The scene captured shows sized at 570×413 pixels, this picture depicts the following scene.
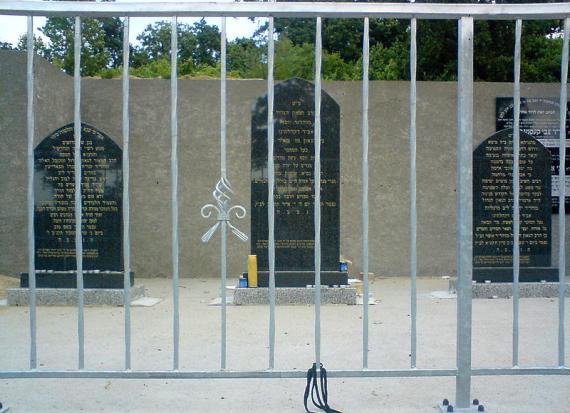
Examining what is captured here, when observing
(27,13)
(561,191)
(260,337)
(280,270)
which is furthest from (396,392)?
(280,270)

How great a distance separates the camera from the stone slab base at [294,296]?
7.58 m

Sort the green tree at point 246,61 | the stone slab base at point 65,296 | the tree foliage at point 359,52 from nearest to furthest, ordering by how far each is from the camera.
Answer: the stone slab base at point 65,296 < the tree foliage at point 359,52 < the green tree at point 246,61

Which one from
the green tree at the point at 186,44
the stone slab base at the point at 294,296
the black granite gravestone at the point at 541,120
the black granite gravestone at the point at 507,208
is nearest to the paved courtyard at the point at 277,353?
the stone slab base at the point at 294,296

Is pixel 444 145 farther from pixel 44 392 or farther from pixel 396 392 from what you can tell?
pixel 44 392

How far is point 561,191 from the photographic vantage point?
3.45 m

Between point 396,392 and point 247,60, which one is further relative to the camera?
point 247,60

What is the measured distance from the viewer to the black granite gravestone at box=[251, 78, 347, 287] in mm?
7883

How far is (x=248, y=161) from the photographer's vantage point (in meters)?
10.3

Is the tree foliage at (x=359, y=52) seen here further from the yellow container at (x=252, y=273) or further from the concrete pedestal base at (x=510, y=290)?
the concrete pedestal base at (x=510, y=290)

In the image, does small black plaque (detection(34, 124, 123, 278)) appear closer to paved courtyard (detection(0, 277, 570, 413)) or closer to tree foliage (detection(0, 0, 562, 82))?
paved courtyard (detection(0, 277, 570, 413))

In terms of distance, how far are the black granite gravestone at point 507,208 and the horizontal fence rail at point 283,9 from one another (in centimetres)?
539

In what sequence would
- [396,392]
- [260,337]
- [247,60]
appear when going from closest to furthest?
1. [396,392]
2. [260,337]
3. [247,60]

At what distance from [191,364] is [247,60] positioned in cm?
1628

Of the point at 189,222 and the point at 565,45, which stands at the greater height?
the point at 565,45
